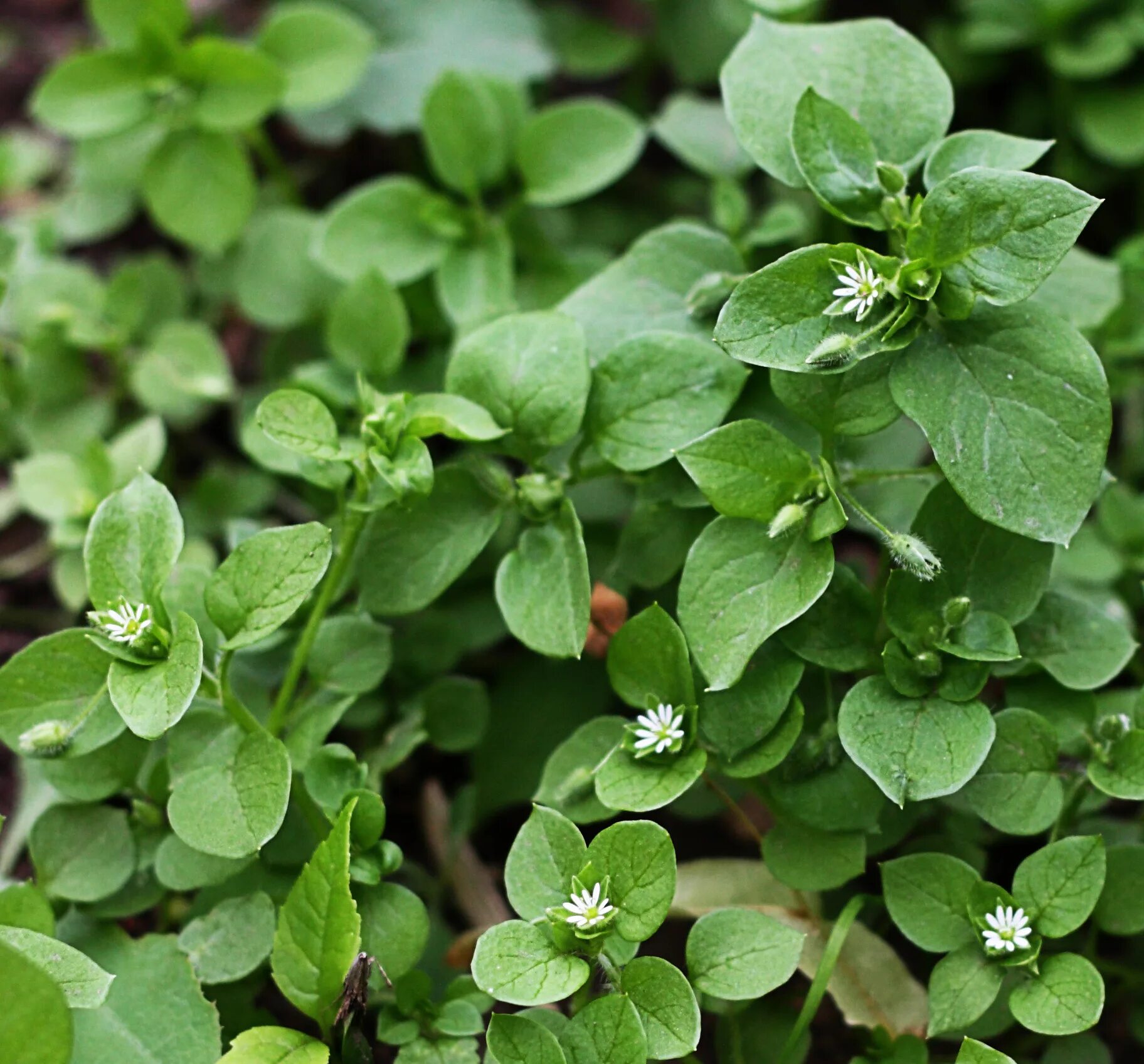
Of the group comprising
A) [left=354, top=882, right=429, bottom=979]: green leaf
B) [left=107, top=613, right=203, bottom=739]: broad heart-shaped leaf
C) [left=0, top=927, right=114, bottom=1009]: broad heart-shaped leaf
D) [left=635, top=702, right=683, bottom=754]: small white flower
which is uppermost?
[left=107, top=613, right=203, bottom=739]: broad heart-shaped leaf

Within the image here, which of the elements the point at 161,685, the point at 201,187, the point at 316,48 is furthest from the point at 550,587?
the point at 316,48

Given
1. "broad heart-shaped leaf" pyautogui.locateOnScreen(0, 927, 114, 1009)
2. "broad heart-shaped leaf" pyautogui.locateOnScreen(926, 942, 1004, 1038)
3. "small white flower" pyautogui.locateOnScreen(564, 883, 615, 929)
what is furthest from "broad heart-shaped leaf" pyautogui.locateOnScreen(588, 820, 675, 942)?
"broad heart-shaped leaf" pyautogui.locateOnScreen(0, 927, 114, 1009)

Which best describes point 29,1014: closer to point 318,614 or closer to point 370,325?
point 318,614

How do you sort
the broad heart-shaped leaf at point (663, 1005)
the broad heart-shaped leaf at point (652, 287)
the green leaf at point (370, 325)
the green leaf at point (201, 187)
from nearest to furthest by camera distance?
the broad heart-shaped leaf at point (663, 1005)
the broad heart-shaped leaf at point (652, 287)
the green leaf at point (370, 325)
the green leaf at point (201, 187)

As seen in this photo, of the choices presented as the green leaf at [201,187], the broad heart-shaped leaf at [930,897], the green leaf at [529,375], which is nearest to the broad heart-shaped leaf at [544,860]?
the broad heart-shaped leaf at [930,897]

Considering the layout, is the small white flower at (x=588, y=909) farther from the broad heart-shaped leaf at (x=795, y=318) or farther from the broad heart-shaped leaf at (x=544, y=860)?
the broad heart-shaped leaf at (x=795, y=318)

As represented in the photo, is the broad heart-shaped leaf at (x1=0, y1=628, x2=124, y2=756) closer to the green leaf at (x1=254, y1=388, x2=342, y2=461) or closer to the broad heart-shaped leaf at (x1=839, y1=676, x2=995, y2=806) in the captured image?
the green leaf at (x1=254, y1=388, x2=342, y2=461)
